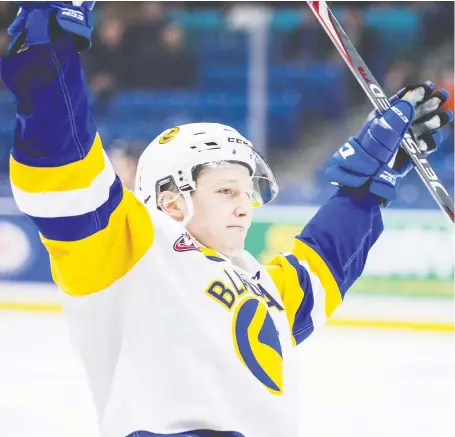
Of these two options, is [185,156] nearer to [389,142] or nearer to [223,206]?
[223,206]

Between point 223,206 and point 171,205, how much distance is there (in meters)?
0.11

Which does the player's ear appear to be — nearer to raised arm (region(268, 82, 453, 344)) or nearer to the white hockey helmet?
the white hockey helmet

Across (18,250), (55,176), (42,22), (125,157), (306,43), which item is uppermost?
(42,22)

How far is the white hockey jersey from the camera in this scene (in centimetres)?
121

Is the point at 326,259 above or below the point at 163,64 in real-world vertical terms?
above

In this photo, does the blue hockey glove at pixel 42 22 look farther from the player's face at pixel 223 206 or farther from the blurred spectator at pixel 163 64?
the blurred spectator at pixel 163 64

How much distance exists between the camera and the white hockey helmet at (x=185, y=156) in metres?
1.60

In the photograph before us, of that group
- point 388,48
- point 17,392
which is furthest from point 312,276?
point 388,48

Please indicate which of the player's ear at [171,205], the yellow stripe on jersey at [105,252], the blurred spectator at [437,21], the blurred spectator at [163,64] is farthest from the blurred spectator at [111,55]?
the yellow stripe on jersey at [105,252]

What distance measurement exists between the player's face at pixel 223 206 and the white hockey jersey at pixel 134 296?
0.04m

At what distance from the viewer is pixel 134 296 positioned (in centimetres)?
143

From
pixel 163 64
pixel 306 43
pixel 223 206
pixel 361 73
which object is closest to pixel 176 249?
pixel 223 206

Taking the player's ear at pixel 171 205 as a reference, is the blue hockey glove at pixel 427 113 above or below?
above

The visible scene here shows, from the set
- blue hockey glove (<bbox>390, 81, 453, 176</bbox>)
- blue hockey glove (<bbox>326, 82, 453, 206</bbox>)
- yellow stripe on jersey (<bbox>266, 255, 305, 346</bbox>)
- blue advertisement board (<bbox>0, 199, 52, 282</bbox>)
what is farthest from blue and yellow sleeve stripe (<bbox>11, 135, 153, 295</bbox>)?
blue advertisement board (<bbox>0, 199, 52, 282</bbox>)
